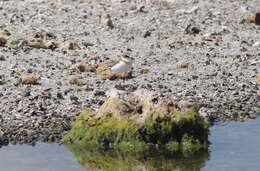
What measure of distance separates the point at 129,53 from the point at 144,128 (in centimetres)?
599

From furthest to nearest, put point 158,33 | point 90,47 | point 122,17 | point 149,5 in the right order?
point 149,5, point 122,17, point 158,33, point 90,47

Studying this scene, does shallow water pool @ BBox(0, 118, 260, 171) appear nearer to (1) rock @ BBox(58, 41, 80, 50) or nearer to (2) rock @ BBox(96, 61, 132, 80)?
(2) rock @ BBox(96, 61, 132, 80)

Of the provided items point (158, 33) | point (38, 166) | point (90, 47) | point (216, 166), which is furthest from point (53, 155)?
point (158, 33)

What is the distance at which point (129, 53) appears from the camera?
18016 millimetres

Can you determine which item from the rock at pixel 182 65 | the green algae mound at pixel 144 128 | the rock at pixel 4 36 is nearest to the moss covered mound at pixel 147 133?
the green algae mound at pixel 144 128

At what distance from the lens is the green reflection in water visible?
1168cm

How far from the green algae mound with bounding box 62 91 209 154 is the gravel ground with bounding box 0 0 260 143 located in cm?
72

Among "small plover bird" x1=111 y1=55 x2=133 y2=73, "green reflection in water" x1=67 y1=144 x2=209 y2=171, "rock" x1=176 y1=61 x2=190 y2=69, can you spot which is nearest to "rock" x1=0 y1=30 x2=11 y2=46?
"small plover bird" x1=111 y1=55 x2=133 y2=73

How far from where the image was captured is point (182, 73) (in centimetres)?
1653

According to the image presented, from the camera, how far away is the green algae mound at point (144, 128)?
12.1 meters

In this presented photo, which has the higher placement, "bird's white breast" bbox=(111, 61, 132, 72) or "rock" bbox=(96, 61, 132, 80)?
"bird's white breast" bbox=(111, 61, 132, 72)

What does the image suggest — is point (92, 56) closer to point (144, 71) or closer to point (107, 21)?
point (144, 71)

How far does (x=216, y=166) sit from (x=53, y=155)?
199 centimetres

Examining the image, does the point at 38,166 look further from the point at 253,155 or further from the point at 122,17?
the point at 122,17
